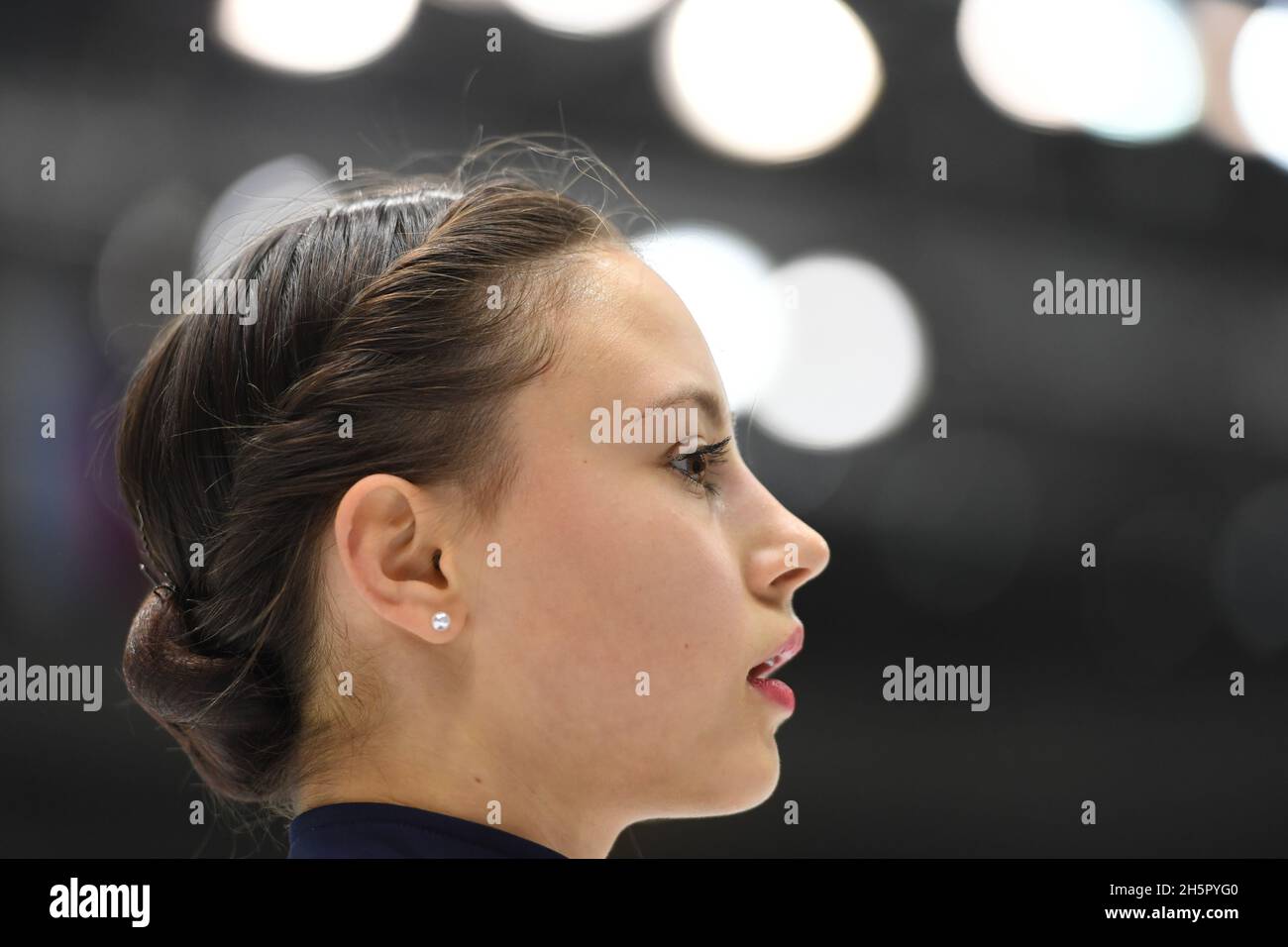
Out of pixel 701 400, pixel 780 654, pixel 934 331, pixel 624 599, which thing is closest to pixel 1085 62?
pixel 934 331

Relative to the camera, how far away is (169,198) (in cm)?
222

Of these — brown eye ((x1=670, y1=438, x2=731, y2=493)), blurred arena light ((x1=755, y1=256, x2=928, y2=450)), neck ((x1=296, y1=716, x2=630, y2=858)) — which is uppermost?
blurred arena light ((x1=755, y1=256, x2=928, y2=450))

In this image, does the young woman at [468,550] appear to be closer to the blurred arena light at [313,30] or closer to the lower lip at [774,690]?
the lower lip at [774,690]

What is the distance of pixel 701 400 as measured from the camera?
1.46 m

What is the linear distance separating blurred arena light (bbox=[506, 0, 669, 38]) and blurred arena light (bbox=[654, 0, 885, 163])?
0.20ft

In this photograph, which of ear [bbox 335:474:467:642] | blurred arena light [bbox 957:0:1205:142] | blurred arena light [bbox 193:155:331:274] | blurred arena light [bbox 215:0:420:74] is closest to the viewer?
ear [bbox 335:474:467:642]

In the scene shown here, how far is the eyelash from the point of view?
57.1 inches

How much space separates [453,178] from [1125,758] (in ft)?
6.11

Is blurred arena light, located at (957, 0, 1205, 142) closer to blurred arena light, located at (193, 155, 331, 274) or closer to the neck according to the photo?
blurred arena light, located at (193, 155, 331, 274)

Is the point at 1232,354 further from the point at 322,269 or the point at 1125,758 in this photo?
the point at 322,269

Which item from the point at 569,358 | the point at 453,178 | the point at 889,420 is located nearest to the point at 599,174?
the point at 453,178

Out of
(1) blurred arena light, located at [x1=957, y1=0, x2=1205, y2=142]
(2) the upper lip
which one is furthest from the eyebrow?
(1) blurred arena light, located at [x1=957, y1=0, x2=1205, y2=142]

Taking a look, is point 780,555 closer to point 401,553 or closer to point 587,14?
point 401,553
